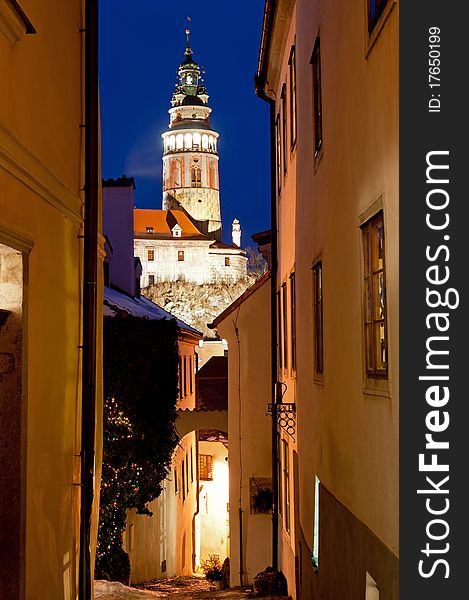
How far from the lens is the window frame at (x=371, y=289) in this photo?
6008mm

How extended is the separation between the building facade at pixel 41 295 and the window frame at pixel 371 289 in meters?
2.44

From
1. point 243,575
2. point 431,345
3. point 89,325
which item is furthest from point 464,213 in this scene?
point 243,575

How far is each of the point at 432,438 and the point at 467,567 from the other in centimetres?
62

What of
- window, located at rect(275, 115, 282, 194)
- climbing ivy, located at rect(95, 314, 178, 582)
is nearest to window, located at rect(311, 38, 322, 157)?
window, located at rect(275, 115, 282, 194)

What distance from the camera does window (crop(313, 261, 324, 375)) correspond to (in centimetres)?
984

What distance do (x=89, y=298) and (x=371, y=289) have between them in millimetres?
3685

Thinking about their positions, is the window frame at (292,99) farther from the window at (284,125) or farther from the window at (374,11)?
the window at (374,11)

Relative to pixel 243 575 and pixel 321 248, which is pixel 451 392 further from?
pixel 243 575

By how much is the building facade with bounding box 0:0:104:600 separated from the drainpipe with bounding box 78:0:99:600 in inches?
3.1

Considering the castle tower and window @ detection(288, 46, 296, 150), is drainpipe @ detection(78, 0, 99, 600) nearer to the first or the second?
window @ detection(288, 46, 296, 150)

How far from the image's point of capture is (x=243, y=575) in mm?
18703

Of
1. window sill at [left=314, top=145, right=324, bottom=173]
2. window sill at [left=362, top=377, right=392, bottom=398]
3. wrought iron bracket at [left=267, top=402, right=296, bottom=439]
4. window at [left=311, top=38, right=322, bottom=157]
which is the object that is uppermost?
window at [left=311, top=38, right=322, bottom=157]

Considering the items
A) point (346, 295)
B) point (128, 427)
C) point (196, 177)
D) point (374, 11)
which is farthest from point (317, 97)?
point (196, 177)

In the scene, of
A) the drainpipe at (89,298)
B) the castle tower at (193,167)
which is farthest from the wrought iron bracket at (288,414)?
the castle tower at (193,167)
